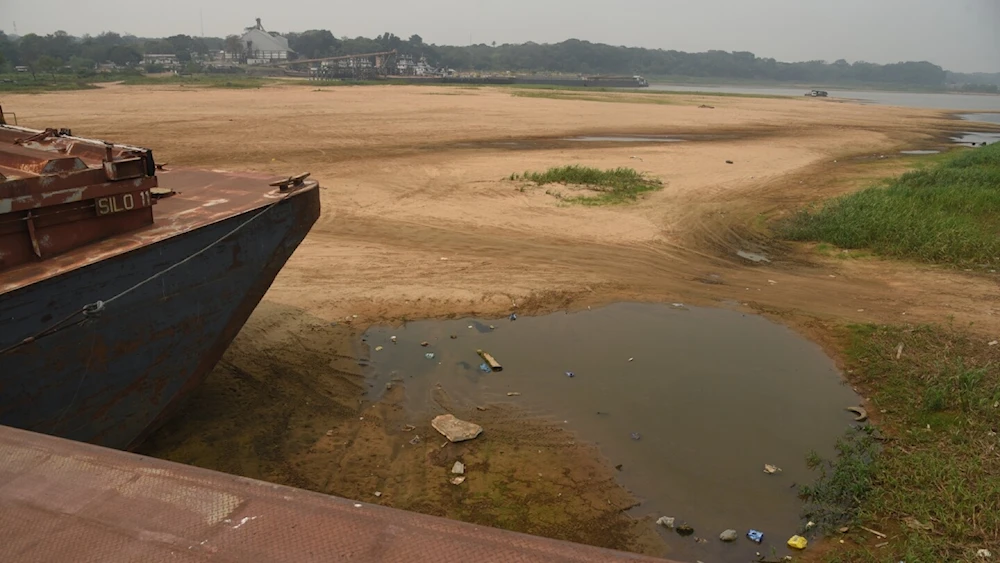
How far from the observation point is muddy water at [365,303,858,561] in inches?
215

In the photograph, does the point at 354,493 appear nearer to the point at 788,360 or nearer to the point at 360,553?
the point at 360,553

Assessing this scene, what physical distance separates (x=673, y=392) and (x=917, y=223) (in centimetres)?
830

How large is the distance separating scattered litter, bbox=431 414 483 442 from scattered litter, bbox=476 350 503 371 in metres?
1.18

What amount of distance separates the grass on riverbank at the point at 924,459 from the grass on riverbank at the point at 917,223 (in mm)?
4251

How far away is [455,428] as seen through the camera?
20.1 feet

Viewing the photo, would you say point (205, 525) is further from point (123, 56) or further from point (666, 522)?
point (123, 56)

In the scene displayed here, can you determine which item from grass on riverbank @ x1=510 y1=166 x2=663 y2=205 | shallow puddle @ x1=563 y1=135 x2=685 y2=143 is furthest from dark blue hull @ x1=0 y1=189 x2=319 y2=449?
shallow puddle @ x1=563 y1=135 x2=685 y2=143

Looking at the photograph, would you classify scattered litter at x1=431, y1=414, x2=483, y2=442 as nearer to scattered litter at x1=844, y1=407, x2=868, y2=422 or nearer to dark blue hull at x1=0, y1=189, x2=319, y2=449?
dark blue hull at x1=0, y1=189, x2=319, y2=449

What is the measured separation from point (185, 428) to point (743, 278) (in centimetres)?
834

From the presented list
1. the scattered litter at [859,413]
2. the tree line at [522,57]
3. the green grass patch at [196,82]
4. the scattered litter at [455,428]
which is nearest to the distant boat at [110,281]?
the scattered litter at [455,428]

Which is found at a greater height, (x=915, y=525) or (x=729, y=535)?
(x=915, y=525)

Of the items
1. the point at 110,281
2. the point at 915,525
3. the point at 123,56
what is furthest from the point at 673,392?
the point at 123,56

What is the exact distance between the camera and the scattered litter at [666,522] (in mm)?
5098

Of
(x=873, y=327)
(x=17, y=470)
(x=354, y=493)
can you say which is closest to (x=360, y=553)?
(x=17, y=470)
